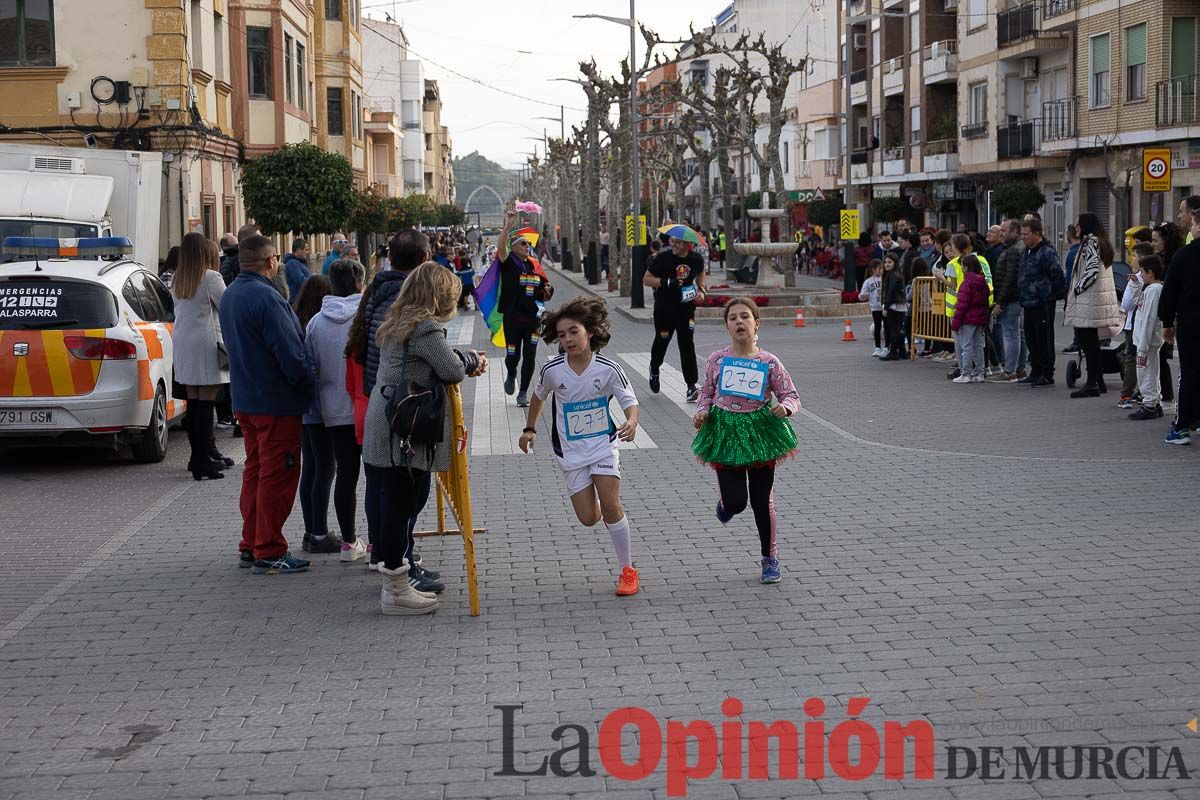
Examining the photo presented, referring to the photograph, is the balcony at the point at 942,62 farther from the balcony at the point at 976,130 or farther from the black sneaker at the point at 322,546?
the black sneaker at the point at 322,546

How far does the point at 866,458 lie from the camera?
12.1 metres

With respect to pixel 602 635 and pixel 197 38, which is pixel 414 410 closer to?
pixel 602 635

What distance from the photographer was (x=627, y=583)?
7688mm

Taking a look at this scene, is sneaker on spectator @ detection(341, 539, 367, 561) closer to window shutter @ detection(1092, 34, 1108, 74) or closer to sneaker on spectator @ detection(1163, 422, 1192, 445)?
sneaker on spectator @ detection(1163, 422, 1192, 445)

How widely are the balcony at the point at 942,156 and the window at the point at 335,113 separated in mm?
20664

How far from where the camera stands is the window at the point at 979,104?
161 feet

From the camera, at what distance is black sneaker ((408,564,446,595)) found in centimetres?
775

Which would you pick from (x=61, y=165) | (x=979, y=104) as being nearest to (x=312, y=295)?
(x=61, y=165)

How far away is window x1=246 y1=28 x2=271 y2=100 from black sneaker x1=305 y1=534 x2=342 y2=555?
2824 centimetres

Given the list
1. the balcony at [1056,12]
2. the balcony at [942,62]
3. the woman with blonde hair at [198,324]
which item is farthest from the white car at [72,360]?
the balcony at [942,62]

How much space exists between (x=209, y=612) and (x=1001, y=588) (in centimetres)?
394

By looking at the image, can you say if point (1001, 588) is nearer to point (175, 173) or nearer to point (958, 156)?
point (175, 173)

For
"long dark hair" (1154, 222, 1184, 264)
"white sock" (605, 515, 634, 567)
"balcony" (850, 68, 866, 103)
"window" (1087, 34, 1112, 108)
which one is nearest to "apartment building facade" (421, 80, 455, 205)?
"balcony" (850, 68, 866, 103)

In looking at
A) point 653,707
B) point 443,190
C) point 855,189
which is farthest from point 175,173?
point 443,190
